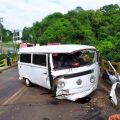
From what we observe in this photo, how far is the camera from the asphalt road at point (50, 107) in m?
10.2

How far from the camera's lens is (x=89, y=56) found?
531 inches

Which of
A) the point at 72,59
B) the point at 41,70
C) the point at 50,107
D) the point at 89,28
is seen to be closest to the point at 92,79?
the point at 72,59

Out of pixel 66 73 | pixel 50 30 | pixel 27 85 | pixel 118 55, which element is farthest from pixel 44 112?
pixel 50 30

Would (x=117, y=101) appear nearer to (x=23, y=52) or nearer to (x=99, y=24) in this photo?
(x=23, y=52)

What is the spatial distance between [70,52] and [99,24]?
121ft

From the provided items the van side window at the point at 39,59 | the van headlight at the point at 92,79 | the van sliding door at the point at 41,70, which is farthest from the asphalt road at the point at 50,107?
the van side window at the point at 39,59

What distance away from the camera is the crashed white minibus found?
12.3 m

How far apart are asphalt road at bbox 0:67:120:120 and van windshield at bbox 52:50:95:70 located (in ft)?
4.77

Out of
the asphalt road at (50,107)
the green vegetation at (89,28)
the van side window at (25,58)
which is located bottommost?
the asphalt road at (50,107)

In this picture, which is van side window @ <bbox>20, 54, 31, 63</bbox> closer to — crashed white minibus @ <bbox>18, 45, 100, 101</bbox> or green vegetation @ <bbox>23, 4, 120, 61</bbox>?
crashed white minibus @ <bbox>18, 45, 100, 101</bbox>

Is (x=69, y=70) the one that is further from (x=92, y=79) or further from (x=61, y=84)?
(x=92, y=79)

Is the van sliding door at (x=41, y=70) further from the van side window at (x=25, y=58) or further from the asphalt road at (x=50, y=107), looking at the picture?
the van side window at (x=25, y=58)

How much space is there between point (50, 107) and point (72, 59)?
2458 mm

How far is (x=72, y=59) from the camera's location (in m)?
13.2
